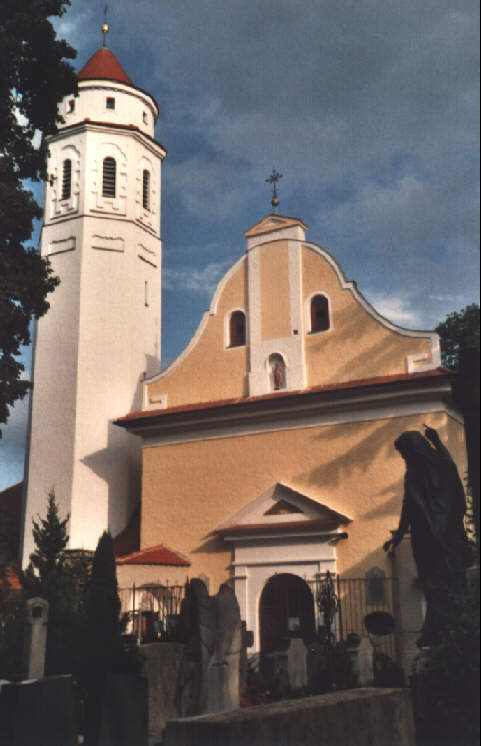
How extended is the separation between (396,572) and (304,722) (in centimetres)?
1141

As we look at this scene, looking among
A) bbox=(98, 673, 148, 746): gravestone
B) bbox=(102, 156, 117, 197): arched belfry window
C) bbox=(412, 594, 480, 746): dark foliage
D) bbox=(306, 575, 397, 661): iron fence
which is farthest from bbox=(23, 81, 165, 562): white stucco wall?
bbox=(412, 594, 480, 746): dark foliage

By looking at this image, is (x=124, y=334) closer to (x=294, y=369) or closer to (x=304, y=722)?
(x=294, y=369)

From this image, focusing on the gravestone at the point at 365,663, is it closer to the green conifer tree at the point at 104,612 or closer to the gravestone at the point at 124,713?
the green conifer tree at the point at 104,612

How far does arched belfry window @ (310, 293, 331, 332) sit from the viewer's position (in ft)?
66.9

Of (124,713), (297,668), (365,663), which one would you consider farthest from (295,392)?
(124,713)

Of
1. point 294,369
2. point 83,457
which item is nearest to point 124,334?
point 83,457

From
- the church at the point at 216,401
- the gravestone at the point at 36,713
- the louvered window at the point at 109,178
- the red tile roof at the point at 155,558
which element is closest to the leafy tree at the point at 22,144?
the church at the point at 216,401

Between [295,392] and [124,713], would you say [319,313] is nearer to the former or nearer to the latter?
[295,392]

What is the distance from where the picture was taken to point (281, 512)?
19.0 meters

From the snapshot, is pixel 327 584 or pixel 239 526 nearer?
pixel 327 584

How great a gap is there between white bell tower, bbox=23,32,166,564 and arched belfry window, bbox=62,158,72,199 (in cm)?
3

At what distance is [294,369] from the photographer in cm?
2014

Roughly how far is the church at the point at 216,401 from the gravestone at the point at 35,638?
8805mm

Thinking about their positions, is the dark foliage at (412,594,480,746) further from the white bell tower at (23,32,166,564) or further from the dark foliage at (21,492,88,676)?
the white bell tower at (23,32,166,564)
